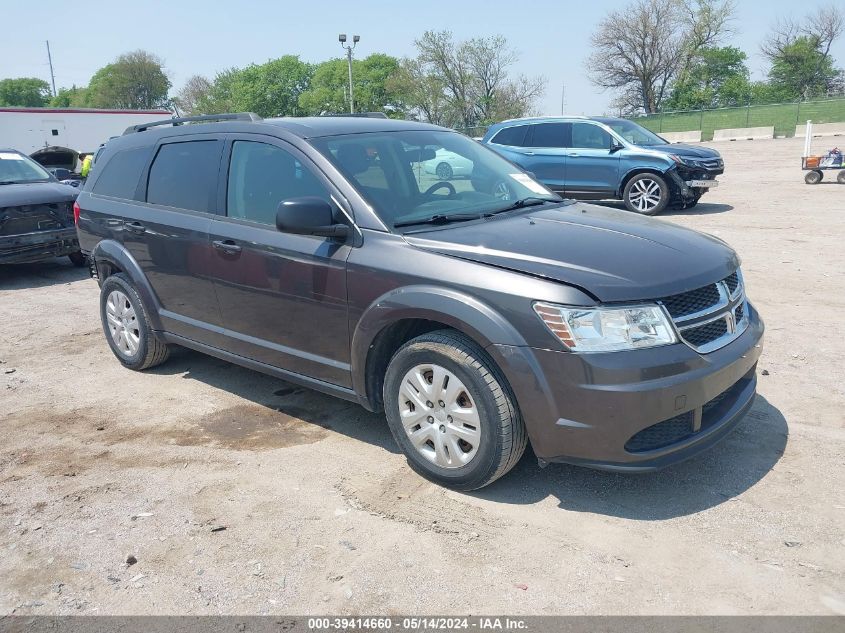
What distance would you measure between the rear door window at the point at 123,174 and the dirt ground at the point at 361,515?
151 centimetres

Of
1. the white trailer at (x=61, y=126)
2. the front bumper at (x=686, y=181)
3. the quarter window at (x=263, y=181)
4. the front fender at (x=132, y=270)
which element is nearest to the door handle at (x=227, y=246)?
the quarter window at (x=263, y=181)

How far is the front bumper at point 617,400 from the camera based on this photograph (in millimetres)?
3119

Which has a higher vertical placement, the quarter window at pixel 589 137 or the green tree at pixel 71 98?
the green tree at pixel 71 98

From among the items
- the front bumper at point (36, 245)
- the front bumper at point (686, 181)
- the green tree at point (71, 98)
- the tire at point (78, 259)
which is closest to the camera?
the front bumper at point (36, 245)

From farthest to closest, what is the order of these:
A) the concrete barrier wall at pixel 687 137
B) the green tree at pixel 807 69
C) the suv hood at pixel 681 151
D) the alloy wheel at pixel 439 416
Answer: the green tree at pixel 807 69, the concrete barrier wall at pixel 687 137, the suv hood at pixel 681 151, the alloy wheel at pixel 439 416

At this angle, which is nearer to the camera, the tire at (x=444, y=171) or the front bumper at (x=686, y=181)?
the tire at (x=444, y=171)

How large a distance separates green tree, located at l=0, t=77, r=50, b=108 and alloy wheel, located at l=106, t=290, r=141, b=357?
433 feet

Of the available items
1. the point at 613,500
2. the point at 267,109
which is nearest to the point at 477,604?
the point at 613,500

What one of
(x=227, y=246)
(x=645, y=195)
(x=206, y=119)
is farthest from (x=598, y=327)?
(x=645, y=195)

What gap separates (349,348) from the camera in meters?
3.98

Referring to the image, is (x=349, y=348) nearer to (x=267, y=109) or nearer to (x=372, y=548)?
(x=372, y=548)

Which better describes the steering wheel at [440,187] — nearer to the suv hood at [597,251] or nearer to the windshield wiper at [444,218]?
the windshield wiper at [444,218]

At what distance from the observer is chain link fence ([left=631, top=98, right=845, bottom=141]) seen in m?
39.6

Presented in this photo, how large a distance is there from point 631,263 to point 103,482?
3056 mm
